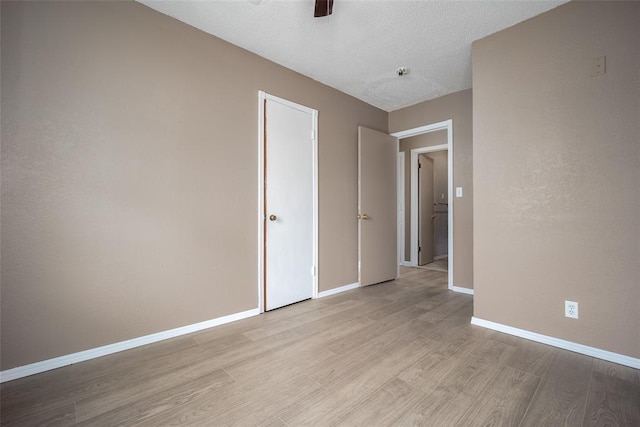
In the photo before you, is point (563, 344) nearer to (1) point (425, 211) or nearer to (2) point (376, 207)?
(2) point (376, 207)

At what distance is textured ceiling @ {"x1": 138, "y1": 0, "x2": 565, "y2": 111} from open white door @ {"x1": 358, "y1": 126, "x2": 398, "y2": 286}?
887mm

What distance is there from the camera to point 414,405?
52.3 inches

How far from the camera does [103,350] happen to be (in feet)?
5.87

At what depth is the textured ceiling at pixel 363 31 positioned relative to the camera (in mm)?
1945

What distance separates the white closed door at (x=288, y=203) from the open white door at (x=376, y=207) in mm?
771

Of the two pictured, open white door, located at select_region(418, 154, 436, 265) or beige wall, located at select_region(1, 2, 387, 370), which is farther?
open white door, located at select_region(418, 154, 436, 265)

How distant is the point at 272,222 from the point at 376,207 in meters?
1.59

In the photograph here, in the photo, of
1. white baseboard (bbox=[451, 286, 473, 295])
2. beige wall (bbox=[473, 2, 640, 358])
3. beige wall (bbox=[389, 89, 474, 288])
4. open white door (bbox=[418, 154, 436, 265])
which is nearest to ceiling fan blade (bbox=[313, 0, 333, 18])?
beige wall (bbox=[473, 2, 640, 358])

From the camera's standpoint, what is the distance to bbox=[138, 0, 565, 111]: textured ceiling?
1.95m

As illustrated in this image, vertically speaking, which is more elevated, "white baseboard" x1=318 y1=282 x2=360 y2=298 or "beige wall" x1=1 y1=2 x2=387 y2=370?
"beige wall" x1=1 y1=2 x2=387 y2=370

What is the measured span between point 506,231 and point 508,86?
119 centimetres

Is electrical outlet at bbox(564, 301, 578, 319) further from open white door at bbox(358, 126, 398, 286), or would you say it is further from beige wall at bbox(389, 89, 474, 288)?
open white door at bbox(358, 126, 398, 286)

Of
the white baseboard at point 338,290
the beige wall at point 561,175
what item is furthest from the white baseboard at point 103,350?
the beige wall at point 561,175

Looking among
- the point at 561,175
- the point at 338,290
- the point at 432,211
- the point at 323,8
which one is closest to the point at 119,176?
the point at 323,8
